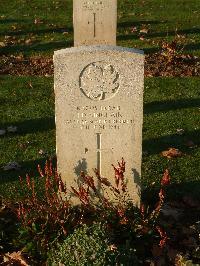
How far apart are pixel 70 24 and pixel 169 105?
7347 mm

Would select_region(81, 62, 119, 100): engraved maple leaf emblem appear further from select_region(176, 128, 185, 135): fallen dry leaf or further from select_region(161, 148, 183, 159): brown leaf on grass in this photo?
select_region(176, 128, 185, 135): fallen dry leaf

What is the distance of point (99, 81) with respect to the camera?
4.71 meters

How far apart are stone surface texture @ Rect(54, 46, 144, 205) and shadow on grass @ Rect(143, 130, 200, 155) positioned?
6.09ft

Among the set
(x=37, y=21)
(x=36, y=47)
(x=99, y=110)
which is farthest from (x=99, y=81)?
(x=37, y=21)

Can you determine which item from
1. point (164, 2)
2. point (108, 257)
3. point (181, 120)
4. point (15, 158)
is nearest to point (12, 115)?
point (15, 158)

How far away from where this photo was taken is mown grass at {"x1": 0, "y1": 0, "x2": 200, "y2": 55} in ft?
41.0

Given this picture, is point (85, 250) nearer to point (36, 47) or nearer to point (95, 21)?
point (95, 21)

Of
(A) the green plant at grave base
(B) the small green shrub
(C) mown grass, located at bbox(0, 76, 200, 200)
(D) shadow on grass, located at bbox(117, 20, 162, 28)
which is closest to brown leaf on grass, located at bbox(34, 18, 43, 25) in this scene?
(D) shadow on grass, located at bbox(117, 20, 162, 28)

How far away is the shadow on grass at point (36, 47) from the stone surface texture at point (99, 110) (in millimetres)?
7397

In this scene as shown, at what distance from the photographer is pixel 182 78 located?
32.3 feet

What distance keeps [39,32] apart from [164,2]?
253 inches

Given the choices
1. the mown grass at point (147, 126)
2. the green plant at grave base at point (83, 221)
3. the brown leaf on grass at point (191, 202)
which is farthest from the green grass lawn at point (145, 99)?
the green plant at grave base at point (83, 221)

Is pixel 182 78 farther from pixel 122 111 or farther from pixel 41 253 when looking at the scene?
pixel 41 253

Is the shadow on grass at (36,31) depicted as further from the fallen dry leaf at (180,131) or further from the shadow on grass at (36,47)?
the fallen dry leaf at (180,131)
